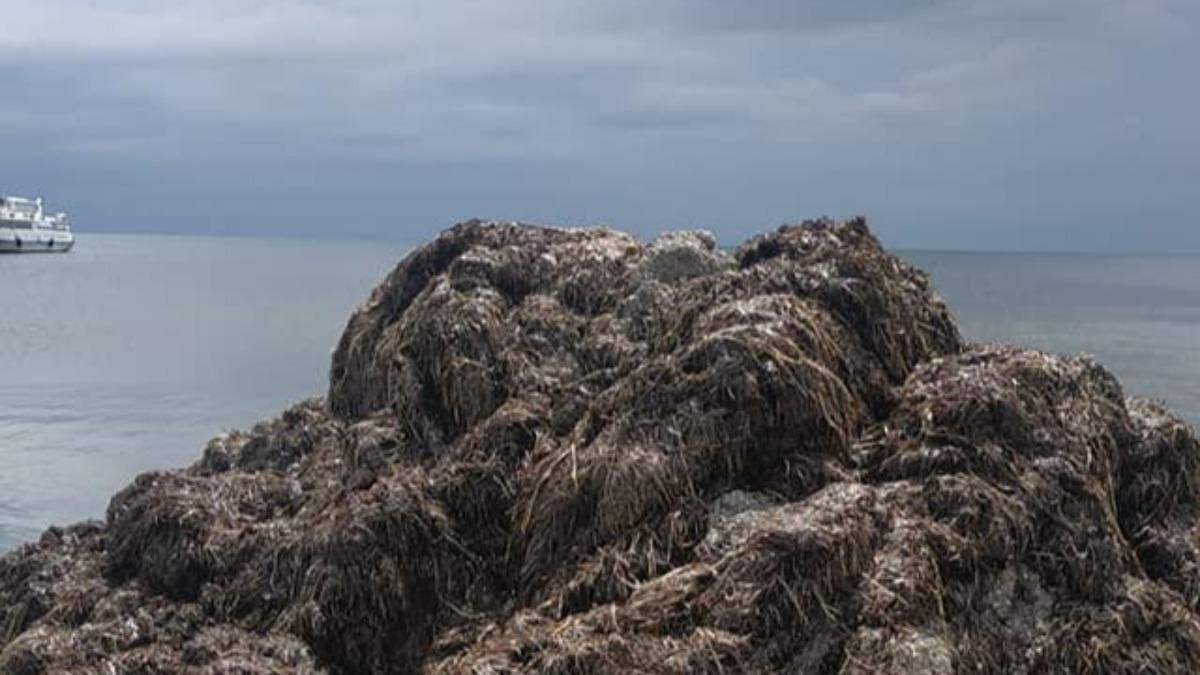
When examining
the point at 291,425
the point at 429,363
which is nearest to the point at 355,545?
the point at 429,363

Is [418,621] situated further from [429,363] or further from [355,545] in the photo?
[429,363]

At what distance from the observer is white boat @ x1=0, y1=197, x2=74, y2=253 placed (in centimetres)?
14338

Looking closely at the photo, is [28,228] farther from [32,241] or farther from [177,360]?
[177,360]

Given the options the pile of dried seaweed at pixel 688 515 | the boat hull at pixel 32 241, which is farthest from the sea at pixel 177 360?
the boat hull at pixel 32 241

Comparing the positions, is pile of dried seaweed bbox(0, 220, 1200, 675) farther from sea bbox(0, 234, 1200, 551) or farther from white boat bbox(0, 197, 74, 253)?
white boat bbox(0, 197, 74, 253)

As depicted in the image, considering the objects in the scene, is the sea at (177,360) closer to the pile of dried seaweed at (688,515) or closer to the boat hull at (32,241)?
the pile of dried seaweed at (688,515)

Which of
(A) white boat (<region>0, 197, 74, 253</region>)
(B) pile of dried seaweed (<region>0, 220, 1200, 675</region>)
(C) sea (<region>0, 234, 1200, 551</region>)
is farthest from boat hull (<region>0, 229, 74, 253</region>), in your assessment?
(B) pile of dried seaweed (<region>0, 220, 1200, 675</region>)

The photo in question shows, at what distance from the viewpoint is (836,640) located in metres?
6.79

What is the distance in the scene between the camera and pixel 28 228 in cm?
15450

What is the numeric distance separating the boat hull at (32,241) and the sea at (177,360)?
19991 millimetres

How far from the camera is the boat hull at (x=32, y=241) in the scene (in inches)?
5846

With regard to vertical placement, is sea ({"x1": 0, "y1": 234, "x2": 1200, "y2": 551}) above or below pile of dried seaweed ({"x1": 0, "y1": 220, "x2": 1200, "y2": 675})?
below

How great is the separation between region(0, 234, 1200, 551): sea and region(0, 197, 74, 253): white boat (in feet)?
54.4

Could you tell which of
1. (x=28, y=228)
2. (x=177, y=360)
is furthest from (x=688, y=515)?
(x=28, y=228)
